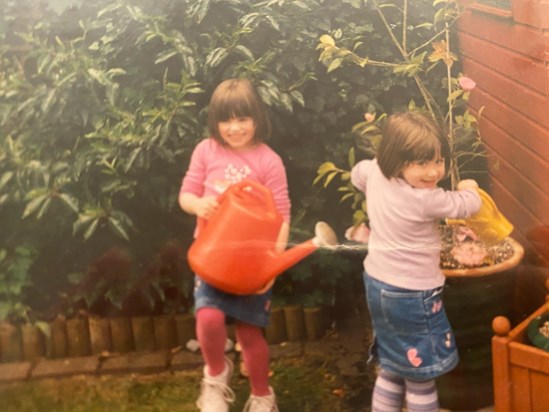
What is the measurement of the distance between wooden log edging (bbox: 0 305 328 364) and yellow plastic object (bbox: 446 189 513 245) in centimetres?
26

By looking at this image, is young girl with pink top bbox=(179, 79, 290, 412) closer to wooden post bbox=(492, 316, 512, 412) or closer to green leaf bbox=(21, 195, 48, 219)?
green leaf bbox=(21, 195, 48, 219)

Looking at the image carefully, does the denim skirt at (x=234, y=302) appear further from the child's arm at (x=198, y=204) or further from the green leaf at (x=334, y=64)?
the green leaf at (x=334, y=64)

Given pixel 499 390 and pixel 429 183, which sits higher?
pixel 429 183

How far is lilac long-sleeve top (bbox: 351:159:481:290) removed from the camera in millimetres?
1182

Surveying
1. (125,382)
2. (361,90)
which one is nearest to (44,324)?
(125,382)

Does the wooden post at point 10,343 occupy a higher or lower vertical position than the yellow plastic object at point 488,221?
lower

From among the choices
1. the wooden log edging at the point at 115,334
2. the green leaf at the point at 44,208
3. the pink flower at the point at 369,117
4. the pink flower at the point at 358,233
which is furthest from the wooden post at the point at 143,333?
the pink flower at the point at 369,117

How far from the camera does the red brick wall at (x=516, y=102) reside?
1.15 metres

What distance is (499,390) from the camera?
1.29 metres

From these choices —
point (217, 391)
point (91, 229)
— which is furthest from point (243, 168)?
point (217, 391)

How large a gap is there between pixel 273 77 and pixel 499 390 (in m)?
0.60

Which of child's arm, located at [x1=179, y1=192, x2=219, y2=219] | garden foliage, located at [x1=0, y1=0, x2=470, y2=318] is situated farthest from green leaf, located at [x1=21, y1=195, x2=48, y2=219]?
child's arm, located at [x1=179, y1=192, x2=219, y2=219]

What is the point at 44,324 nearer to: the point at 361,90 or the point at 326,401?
the point at 326,401

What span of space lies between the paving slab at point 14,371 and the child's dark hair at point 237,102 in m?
0.51
